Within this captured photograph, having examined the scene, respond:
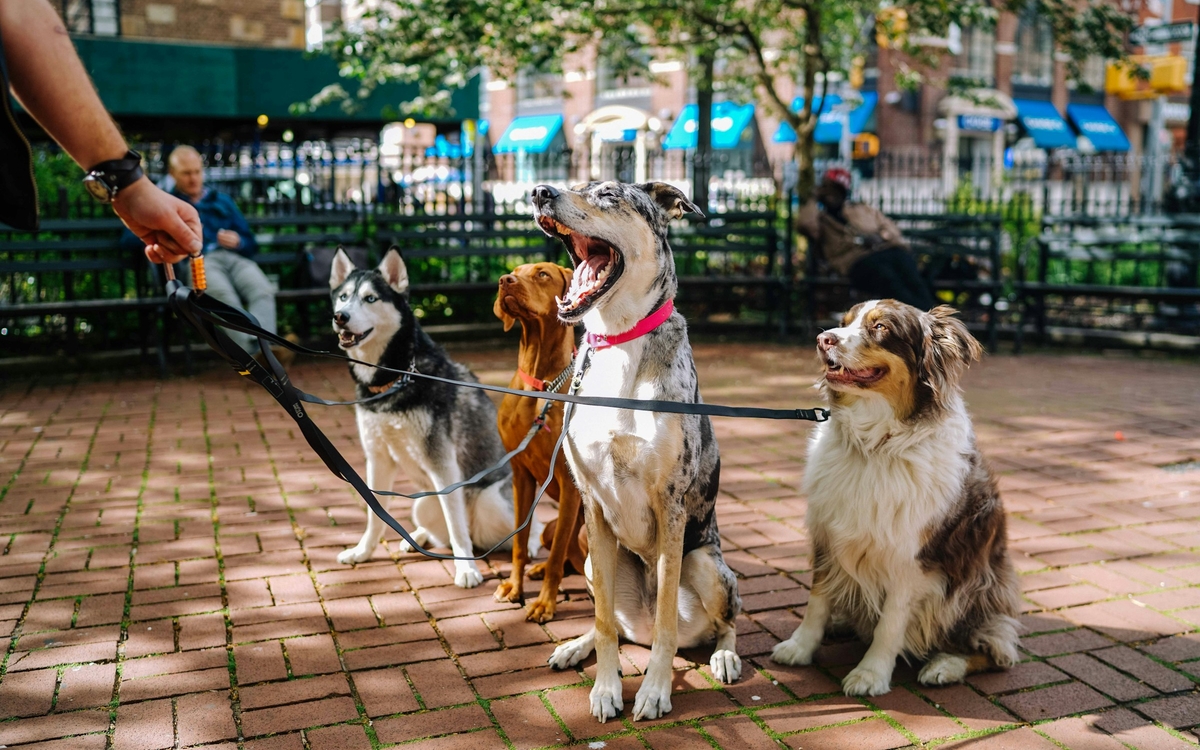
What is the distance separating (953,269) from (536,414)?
8.31 meters

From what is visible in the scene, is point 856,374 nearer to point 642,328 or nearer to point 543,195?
point 642,328

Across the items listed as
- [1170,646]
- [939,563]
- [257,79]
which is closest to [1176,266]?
[1170,646]

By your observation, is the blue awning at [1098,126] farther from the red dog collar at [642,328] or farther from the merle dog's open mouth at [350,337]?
the red dog collar at [642,328]

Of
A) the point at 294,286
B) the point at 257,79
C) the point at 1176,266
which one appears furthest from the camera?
the point at 257,79

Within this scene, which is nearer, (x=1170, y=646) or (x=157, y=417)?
(x=1170, y=646)

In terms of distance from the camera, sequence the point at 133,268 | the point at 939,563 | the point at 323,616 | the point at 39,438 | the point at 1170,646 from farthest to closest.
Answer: the point at 133,268
the point at 39,438
the point at 323,616
the point at 1170,646
the point at 939,563

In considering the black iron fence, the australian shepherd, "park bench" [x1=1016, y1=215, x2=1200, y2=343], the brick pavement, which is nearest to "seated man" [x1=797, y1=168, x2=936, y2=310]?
the black iron fence

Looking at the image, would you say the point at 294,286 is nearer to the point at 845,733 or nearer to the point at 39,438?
the point at 39,438

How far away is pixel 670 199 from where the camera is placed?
3.17 metres

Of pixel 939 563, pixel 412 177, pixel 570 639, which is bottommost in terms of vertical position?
pixel 570 639

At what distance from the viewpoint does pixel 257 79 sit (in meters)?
17.1

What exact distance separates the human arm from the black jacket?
71mm

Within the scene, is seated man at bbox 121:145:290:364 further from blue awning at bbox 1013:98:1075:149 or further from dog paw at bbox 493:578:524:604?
blue awning at bbox 1013:98:1075:149

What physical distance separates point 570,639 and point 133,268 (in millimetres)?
6899
